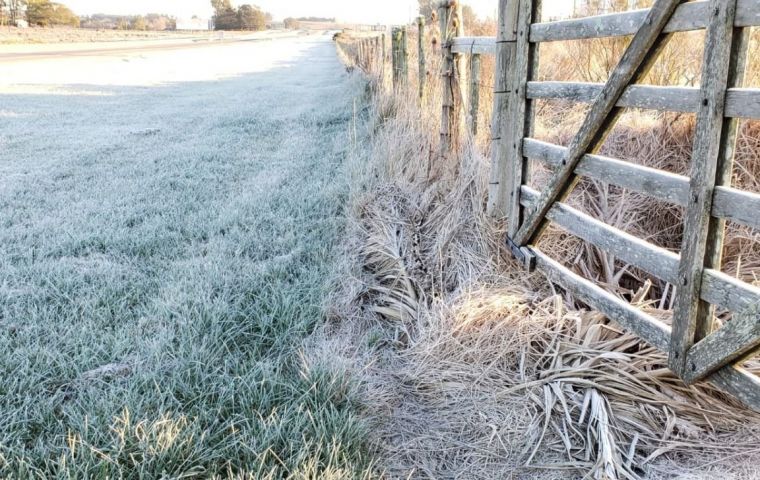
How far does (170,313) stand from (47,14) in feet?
263

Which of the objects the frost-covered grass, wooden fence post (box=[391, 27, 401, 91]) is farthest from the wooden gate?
wooden fence post (box=[391, 27, 401, 91])

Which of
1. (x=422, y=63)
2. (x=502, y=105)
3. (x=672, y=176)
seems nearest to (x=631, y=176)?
(x=672, y=176)

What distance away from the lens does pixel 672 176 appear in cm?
250

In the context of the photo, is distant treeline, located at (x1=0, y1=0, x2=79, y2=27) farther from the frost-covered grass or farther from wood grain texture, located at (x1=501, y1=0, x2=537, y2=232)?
wood grain texture, located at (x1=501, y1=0, x2=537, y2=232)

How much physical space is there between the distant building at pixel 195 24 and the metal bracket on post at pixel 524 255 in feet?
341

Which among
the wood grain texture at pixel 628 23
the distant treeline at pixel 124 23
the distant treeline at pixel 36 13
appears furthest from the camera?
the distant treeline at pixel 124 23

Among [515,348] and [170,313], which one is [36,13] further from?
[515,348]

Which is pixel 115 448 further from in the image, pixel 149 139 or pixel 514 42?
pixel 149 139

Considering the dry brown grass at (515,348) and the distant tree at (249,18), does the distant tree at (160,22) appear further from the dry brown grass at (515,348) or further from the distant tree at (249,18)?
the dry brown grass at (515,348)

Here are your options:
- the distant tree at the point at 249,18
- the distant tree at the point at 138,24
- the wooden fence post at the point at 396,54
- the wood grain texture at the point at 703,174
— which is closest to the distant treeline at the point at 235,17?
the distant tree at the point at 249,18

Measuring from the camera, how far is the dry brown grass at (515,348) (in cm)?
248

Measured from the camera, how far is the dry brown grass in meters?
2.48

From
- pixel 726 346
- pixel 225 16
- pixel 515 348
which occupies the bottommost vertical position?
pixel 515 348

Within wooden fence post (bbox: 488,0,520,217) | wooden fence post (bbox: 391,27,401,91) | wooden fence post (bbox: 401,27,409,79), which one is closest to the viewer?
wooden fence post (bbox: 488,0,520,217)
